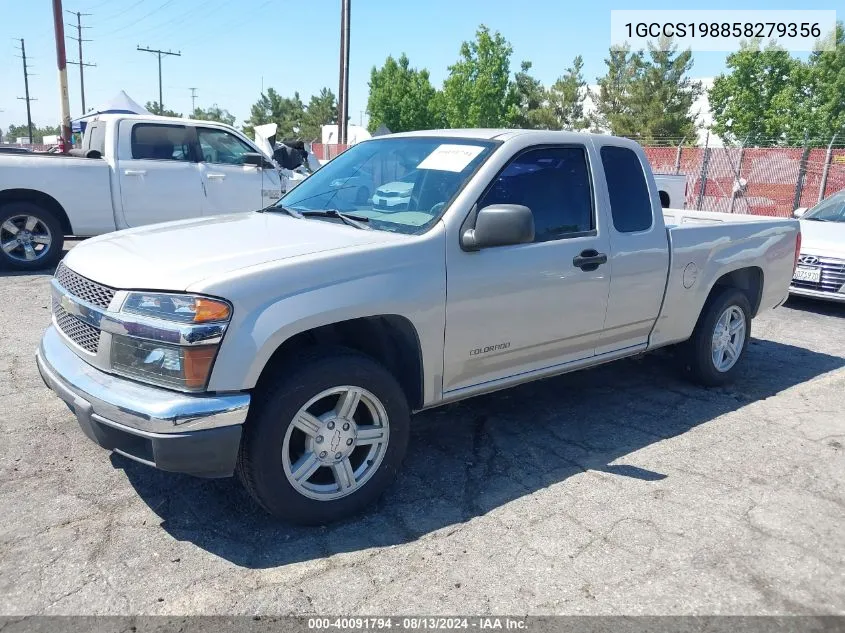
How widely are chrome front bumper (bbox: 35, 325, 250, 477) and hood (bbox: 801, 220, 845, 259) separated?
7752 mm

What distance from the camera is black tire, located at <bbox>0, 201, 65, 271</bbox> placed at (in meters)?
8.37

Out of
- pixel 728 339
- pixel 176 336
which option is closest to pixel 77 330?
pixel 176 336

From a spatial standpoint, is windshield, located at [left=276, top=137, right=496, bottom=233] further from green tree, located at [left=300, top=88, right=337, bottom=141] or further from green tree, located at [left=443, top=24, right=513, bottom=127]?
green tree, located at [left=300, top=88, right=337, bottom=141]

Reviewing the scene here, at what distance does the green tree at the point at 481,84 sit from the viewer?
149ft

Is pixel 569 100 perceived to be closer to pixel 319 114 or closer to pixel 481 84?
pixel 481 84

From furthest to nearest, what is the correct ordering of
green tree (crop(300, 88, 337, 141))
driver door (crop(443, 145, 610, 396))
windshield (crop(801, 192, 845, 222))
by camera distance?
green tree (crop(300, 88, 337, 141)) → windshield (crop(801, 192, 845, 222)) → driver door (crop(443, 145, 610, 396))

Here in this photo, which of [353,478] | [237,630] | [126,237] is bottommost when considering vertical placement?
[237,630]

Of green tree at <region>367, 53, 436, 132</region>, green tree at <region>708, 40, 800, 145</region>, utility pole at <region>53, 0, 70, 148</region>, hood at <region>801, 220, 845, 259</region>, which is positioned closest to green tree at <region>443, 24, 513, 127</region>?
green tree at <region>367, 53, 436, 132</region>

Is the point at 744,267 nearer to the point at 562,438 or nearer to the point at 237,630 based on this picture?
the point at 562,438

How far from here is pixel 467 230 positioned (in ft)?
11.6

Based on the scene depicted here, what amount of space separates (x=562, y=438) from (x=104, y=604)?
109 inches

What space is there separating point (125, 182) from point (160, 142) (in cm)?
77

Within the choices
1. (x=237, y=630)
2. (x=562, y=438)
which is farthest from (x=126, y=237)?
(x=562, y=438)

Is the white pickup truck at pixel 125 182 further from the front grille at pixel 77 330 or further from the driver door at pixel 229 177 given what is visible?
the front grille at pixel 77 330
